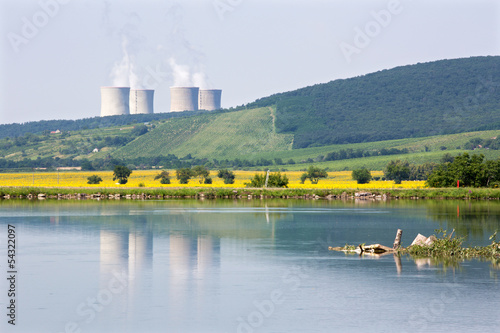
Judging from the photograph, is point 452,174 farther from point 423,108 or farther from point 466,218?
point 423,108

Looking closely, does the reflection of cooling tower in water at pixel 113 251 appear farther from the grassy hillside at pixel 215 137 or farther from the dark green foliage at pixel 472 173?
the grassy hillside at pixel 215 137

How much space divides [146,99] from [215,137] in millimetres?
21879

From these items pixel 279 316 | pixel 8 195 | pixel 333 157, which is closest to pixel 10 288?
pixel 279 316

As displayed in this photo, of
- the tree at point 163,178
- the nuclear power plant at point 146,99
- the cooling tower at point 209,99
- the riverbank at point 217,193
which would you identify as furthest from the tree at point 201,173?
the cooling tower at point 209,99

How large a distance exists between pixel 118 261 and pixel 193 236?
732 centimetres

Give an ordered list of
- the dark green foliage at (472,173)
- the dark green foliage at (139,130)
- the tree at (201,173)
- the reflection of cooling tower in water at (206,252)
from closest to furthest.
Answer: the reflection of cooling tower in water at (206,252) < the dark green foliage at (472,173) < the tree at (201,173) < the dark green foliage at (139,130)

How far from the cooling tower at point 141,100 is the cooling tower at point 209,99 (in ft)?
41.0

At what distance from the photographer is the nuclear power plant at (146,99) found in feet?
552

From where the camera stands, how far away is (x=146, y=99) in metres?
186

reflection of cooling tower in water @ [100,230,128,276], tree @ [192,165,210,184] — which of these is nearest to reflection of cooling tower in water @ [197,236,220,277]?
reflection of cooling tower in water @ [100,230,128,276]

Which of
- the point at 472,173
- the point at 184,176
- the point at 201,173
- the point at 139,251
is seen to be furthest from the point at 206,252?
the point at 201,173

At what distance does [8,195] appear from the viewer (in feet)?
220

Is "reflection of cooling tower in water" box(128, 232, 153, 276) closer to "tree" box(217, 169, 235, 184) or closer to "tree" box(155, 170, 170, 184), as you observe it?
"tree" box(217, 169, 235, 184)

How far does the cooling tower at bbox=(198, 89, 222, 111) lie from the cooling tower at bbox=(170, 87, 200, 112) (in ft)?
28.8
